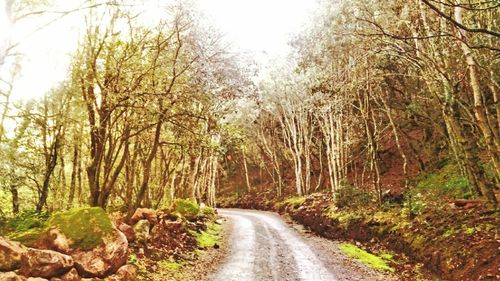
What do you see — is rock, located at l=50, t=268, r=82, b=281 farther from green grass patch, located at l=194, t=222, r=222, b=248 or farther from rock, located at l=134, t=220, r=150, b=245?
green grass patch, located at l=194, t=222, r=222, b=248

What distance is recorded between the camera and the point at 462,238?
11320 millimetres

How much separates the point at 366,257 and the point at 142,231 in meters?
8.38

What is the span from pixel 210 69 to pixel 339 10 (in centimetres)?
751

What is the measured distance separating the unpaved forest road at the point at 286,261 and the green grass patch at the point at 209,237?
0.81m

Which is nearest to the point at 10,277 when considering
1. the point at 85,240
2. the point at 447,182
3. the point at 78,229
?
A: the point at 85,240

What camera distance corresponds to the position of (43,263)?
7785mm

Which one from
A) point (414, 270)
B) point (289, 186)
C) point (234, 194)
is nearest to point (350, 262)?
point (414, 270)

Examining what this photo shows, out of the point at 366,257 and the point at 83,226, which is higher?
the point at 83,226

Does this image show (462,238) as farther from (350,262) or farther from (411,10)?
(411,10)

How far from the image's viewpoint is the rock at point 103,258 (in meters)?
8.79

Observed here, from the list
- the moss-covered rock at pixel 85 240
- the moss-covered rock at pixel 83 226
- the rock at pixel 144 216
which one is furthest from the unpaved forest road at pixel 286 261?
the moss-covered rock at pixel 83 226

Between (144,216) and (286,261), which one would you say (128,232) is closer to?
(144,216)

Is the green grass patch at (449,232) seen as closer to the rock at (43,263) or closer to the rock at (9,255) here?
the rock at (43,263)

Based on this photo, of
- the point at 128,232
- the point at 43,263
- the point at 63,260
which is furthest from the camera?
the point at 128,232
